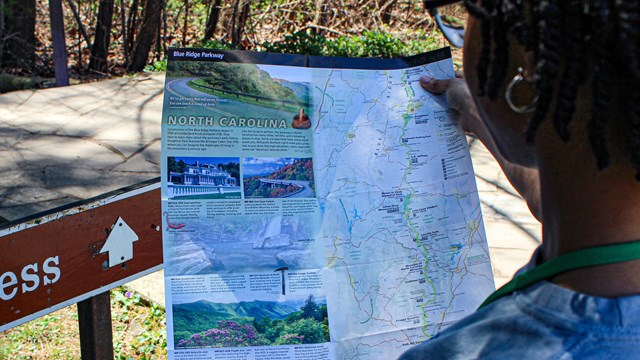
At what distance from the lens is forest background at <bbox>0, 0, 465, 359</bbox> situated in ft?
22.7

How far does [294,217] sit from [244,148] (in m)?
0.20

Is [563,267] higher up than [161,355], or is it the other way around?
[563,267]

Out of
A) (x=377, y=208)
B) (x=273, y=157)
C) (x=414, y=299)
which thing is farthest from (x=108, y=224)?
(x=414, y=299)

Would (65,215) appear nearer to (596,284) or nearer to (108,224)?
(108,224)

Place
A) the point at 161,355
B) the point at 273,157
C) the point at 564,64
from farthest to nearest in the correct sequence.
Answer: the point at 161,355, the point at 273,157, the point at 564,64

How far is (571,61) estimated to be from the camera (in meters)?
0.81

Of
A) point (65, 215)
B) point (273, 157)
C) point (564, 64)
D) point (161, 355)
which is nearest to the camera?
point (564, 64)

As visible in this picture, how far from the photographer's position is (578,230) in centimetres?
87

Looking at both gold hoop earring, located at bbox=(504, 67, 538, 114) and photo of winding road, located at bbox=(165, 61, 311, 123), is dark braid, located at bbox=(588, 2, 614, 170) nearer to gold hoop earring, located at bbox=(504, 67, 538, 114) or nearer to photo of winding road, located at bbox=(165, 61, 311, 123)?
gold hoop earring, located at bbox=(504, 67, 538, 114)

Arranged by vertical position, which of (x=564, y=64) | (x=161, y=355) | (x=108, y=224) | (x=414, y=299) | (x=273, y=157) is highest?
(x=564, y=64)

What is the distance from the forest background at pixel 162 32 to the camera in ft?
22.7

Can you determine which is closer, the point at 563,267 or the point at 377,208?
the point at 563,267

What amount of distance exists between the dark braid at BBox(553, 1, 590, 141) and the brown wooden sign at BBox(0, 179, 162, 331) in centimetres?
104

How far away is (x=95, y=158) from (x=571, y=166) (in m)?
4.44
